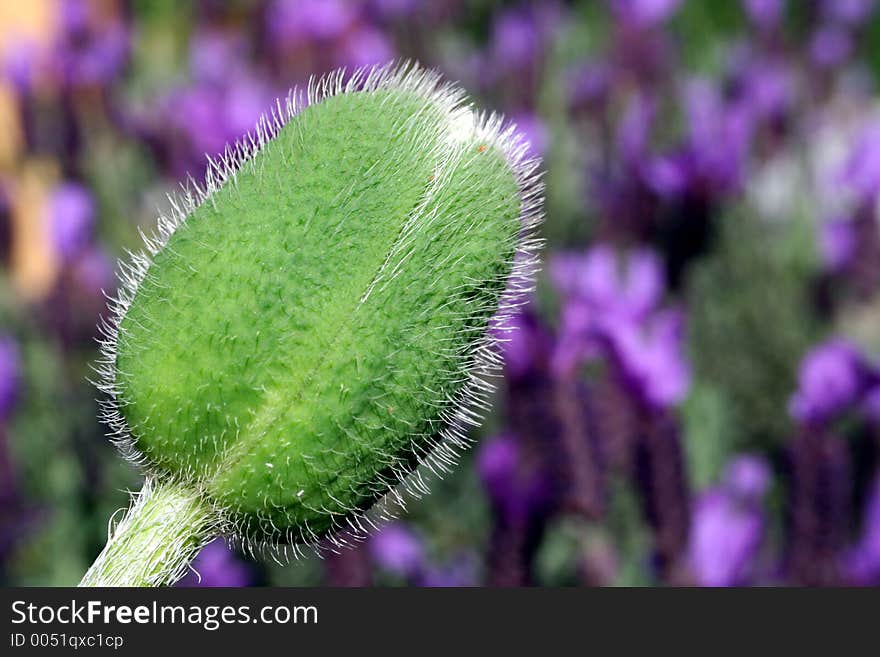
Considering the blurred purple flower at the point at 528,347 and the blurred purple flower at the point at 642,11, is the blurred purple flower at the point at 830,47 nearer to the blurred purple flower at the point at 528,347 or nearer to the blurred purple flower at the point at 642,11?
the blurred purple flower at the point at 642,11

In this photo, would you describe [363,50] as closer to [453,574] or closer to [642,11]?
[642,11]

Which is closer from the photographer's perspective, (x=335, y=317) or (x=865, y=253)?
(x=335, y=317)

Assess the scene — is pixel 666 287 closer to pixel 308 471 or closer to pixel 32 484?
pixel 32 484

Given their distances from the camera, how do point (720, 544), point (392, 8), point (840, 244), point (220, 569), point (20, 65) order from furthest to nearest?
point (392, 8)
point (20, 65)
point (840, 244)
point (220, 569)
point (720, 544)

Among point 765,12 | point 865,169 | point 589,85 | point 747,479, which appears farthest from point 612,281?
point 765,12

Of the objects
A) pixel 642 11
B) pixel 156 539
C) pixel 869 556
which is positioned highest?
pixel 642 11

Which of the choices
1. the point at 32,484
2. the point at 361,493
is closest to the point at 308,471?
the point at 361,493

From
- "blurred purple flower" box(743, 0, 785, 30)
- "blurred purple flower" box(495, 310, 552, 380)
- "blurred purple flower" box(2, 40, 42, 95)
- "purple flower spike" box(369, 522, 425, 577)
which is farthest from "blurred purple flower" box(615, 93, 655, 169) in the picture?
"blurred purple flower" box(2, 40, 42, 95)
